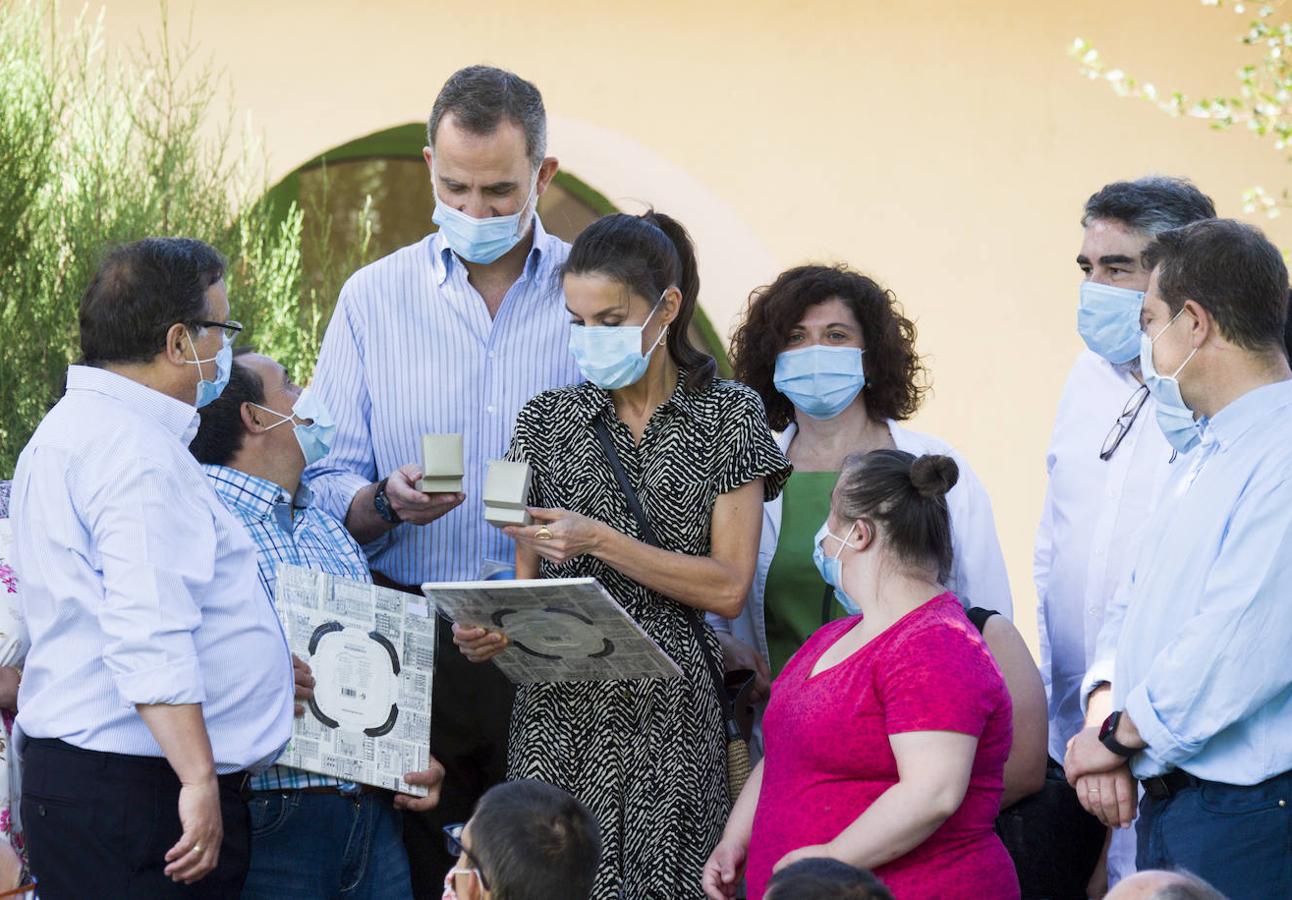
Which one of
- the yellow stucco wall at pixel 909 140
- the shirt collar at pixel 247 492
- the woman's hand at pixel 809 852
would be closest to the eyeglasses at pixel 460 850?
the woman's hand at pixel 809 852

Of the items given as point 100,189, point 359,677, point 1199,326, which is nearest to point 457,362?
point 359,677

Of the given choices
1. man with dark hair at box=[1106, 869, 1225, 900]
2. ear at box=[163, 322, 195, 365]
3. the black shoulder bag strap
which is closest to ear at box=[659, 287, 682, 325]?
the black shoulder bag strap

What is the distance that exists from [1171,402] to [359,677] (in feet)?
6.38

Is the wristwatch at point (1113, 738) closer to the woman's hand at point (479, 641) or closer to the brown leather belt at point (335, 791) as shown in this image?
the woman's hand at point (479, 641)

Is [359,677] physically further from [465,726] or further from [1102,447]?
[1102,447]

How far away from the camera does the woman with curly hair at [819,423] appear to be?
4320 mm

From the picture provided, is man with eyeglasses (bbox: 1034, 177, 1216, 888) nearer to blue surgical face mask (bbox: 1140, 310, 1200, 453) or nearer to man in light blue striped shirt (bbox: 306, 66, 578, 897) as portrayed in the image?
blue surgical face mask (bbox: 1140, 310, 1200, 453)

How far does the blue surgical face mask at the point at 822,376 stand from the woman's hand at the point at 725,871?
1380mm

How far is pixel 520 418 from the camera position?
387 centimetres

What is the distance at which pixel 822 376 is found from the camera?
4.43 meters

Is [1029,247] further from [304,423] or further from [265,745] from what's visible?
[265,745]

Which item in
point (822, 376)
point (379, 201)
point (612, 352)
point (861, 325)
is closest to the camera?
point (612, 352)

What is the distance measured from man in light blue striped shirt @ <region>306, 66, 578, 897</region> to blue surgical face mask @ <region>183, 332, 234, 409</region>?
0.62 metres

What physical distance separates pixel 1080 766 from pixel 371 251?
18.9 feet
